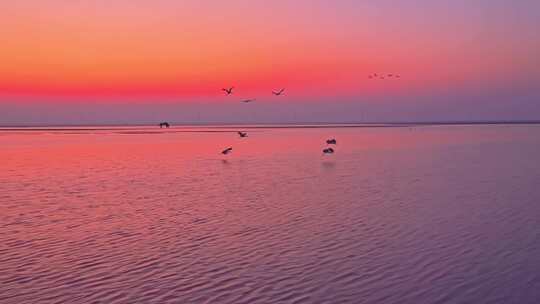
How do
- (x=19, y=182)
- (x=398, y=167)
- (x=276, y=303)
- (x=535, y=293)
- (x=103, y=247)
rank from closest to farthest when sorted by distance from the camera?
1. (x=276, y=303)
2. (x=535, y=293)
3. (x=103, y=247)
4. (x=19, y=182)
5. (x=398, y=167)

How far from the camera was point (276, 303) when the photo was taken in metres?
10.0

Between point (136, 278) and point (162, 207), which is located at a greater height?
point (162, 207)

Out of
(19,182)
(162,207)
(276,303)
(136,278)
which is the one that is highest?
(19,182)

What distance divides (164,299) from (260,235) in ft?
20.1

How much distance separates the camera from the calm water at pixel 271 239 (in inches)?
431

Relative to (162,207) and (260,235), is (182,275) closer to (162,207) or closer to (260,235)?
(260,235)

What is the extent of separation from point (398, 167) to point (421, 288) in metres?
27.8

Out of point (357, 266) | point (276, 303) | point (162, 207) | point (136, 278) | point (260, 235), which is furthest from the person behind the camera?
point (162, 207)

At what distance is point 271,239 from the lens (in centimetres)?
1567

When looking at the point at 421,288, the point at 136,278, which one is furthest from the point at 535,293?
the point at 136,278

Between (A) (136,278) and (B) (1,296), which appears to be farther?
(A) (136,278)

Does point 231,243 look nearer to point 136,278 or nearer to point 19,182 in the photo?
point 136,278

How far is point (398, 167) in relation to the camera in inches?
1503

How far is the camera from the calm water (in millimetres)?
10945
